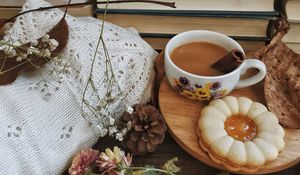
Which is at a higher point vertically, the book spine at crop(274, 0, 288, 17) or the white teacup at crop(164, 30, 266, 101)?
the book spine at crop(274, 0, 288, 17)

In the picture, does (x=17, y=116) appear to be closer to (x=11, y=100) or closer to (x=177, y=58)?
(x=11, y=100)

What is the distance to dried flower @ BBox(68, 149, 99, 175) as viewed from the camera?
418mm

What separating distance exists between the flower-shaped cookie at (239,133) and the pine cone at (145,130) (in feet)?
0.15

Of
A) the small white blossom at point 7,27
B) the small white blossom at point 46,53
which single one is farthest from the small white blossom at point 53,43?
the small white blossom at point 7,27

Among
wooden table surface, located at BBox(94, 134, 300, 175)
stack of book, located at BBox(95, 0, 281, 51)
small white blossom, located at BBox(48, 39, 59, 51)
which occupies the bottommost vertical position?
wooden table surface, located at BBox(94, 134, 300, 175)

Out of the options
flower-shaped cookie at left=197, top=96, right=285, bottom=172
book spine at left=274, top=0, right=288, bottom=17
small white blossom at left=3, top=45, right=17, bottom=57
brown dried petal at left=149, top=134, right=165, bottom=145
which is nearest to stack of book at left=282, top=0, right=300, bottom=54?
book spine at left=274, top=0, right=288, bottom=17

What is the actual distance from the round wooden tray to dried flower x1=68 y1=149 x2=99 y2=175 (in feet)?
0.33

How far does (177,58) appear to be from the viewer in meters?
0.50

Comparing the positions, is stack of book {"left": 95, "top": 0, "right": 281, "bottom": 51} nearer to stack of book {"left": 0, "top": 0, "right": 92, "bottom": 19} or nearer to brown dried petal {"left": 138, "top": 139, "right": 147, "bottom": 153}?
stack of book {"left": 0, "top": 0, "right": 92, "bottom": 19}

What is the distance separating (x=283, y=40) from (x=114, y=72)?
24cm

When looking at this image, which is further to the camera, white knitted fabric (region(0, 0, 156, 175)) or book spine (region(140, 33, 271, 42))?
book spine (region(140, 33, 271, 42))

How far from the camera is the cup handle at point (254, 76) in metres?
0.48

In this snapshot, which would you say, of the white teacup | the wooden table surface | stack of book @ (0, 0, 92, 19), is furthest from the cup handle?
stack of book @ (0, 0, 92, 19)

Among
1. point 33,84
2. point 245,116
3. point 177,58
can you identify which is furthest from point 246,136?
point 33,84
